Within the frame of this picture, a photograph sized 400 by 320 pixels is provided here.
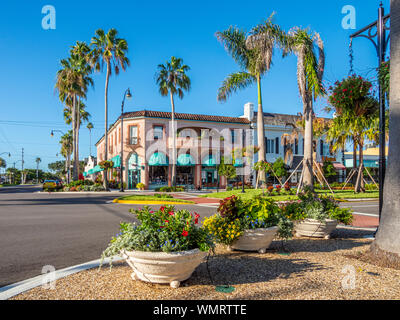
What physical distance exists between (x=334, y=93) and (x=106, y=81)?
1119 inches

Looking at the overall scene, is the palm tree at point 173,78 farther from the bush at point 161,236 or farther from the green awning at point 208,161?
the bush at point 161,236

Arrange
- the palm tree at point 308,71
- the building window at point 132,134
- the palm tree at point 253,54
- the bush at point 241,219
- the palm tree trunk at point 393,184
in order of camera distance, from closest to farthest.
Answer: the palm tree trunk at point 393,184, the bush at point 241,219, the palm tree at point 308,71, the palm tree at point 253,54, the building window at point 132,134

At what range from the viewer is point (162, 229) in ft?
12.8

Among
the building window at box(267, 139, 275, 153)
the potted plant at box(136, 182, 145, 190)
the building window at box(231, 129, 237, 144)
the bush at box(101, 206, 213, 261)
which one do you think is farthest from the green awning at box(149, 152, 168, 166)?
the bush at box(101, 206, 213, 261)

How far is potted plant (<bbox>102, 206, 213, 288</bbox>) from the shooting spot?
363cm

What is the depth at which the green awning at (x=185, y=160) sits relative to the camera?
36075mm

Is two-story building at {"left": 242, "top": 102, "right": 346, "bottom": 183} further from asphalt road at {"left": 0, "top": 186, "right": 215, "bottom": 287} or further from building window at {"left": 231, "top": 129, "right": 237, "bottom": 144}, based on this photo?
asphalt road at {"left": 0, "top": 186, "right": 215, "bottom": 287}

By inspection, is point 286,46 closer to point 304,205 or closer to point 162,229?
point 304,205

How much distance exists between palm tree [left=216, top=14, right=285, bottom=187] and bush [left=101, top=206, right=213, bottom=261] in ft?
60.0

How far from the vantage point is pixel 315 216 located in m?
6.72

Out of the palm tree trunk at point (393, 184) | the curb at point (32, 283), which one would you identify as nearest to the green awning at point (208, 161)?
the palm tree trunk at point (393, 184)

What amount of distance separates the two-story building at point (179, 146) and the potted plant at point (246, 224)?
29.3m

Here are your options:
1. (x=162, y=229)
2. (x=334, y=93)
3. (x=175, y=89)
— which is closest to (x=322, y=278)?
(x=162, y=229)
